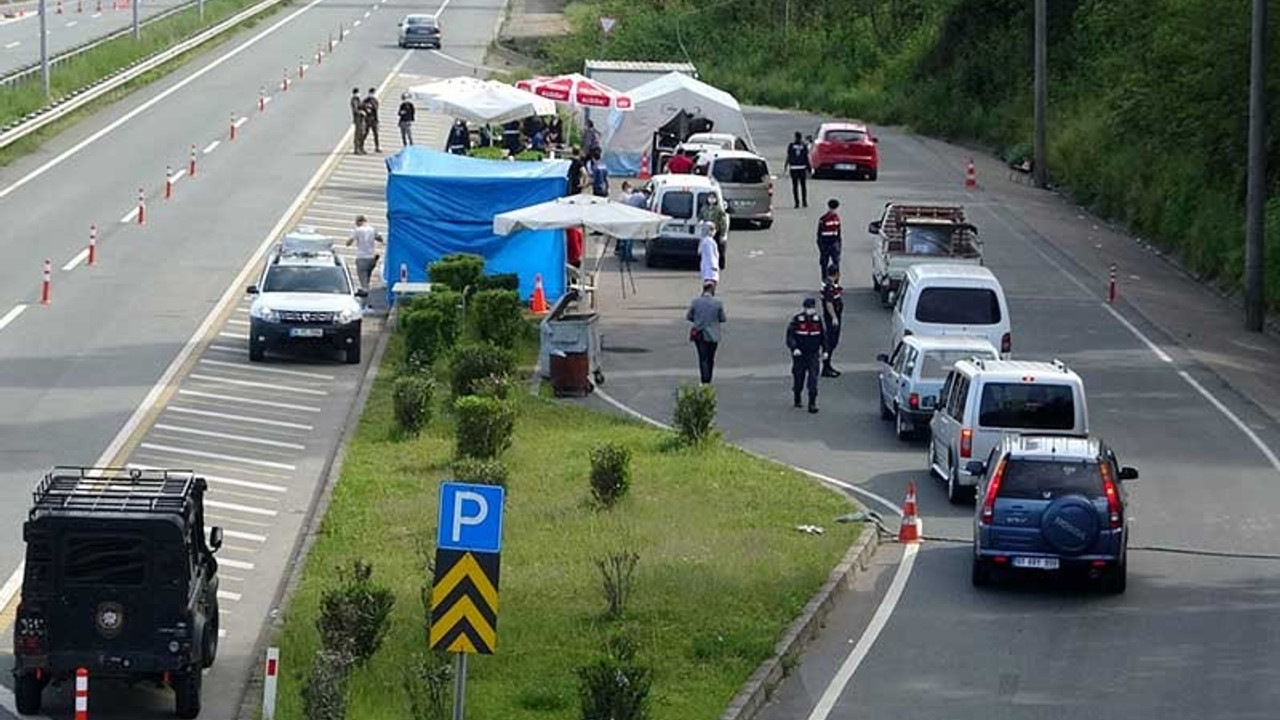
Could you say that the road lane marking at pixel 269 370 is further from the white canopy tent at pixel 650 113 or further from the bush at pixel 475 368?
the white canopy tent at pixel 650 113

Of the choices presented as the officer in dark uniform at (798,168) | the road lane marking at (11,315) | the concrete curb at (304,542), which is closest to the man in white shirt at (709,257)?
the concrete curb at (304,542)

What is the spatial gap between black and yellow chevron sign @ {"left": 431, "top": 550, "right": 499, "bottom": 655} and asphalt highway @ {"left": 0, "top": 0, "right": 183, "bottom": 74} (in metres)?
63.6

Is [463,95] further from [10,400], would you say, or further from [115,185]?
[10,400]

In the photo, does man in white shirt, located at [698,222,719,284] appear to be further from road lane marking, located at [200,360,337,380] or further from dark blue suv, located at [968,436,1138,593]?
dark blue suv, located at [968,436,1138,593]

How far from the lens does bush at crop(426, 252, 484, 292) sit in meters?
38.8

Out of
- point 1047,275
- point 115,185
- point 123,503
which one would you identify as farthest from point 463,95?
point 123,503

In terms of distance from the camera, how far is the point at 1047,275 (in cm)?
4641

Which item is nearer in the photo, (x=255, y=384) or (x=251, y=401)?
(x=251, y=401)

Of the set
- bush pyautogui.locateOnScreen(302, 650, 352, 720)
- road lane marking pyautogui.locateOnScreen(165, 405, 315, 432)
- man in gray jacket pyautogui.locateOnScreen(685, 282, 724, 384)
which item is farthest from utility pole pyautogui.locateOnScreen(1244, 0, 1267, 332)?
bush pyautogui.locateOnScreen(302, 650, 352, 720)

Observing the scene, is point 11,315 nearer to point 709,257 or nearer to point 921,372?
point 709,257

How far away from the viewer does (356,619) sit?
18375 mm

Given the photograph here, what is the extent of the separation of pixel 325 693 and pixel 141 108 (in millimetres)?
55657

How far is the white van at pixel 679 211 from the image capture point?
153 ft

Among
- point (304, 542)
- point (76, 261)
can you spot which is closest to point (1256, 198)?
point (76, 261)
